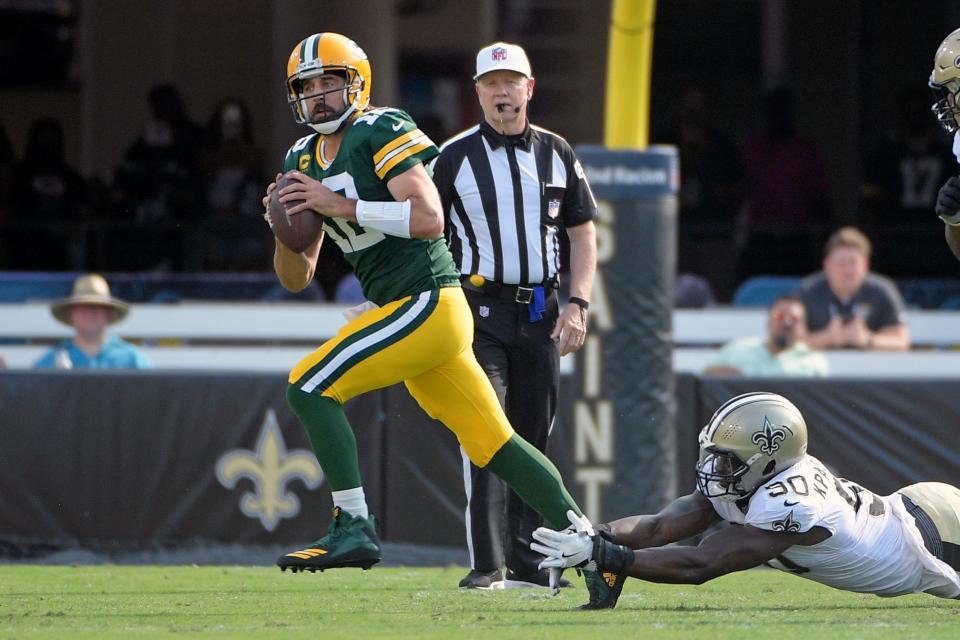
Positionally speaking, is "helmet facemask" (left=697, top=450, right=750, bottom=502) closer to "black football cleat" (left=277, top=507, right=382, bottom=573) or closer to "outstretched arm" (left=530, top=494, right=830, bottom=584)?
"outstretched arm" (left=530, top=494, right=830, bottom=584)

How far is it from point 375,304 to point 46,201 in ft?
22.3

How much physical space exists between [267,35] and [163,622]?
9368 mm

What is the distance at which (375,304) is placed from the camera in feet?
17.0

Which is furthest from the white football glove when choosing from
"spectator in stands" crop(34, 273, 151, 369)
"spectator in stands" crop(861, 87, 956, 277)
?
"spectator in stands" crop(861, 87, 956, 277)

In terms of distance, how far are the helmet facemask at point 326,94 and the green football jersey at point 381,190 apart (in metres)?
0.05

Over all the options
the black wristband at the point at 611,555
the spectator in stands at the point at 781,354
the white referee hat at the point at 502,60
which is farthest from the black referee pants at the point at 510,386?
the spectator in stands at the point at 781,354

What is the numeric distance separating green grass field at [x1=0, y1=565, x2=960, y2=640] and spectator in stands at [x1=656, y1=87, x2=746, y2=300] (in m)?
5.00

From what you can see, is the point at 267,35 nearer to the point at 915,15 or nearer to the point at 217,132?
the point at 217,132

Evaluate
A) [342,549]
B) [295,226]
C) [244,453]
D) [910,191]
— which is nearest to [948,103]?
[295,226]

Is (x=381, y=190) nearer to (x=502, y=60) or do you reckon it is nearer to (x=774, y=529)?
(x=502, y=60)

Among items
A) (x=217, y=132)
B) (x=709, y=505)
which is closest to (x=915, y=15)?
(x=217, y=132)

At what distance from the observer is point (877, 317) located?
8.89 metres

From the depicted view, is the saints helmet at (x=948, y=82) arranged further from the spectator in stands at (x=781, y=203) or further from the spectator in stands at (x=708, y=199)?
the spectator in stands at (x=708, y=199)

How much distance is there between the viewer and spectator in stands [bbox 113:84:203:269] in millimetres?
10766
